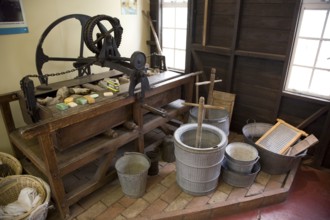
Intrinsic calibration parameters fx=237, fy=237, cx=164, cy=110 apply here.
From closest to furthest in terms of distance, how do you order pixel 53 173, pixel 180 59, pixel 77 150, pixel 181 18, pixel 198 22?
pixel 53 173
pixel 77 150
pixel 198 22
pixel 181 18
pixel 180 59

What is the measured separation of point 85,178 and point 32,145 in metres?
0.62

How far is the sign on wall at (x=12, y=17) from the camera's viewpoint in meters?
2.30

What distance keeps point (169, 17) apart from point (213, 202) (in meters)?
2.80

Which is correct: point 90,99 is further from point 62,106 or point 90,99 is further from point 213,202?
point 213,202

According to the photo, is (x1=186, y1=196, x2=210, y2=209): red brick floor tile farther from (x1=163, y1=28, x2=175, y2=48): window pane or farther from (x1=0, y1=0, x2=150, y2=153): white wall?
(x1=163, y1=28, x2=175, y2=48): window pane

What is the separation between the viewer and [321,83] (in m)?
2.68

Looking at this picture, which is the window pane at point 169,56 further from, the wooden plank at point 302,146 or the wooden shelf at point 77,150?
the wooden plank at point 302,146

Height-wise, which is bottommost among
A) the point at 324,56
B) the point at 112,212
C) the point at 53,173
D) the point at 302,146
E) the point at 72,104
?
the point at 112,212

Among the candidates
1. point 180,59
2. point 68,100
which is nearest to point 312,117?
point 180,59

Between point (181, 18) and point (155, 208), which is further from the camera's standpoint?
point (181, 18)

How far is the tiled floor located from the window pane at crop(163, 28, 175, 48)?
222 centimetres

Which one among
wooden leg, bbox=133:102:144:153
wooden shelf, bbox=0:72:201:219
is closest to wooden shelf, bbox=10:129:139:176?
wooden shelf, bbox=0:72:201:219

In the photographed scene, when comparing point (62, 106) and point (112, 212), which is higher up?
point (62, 106)

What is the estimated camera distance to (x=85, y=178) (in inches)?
98.1
